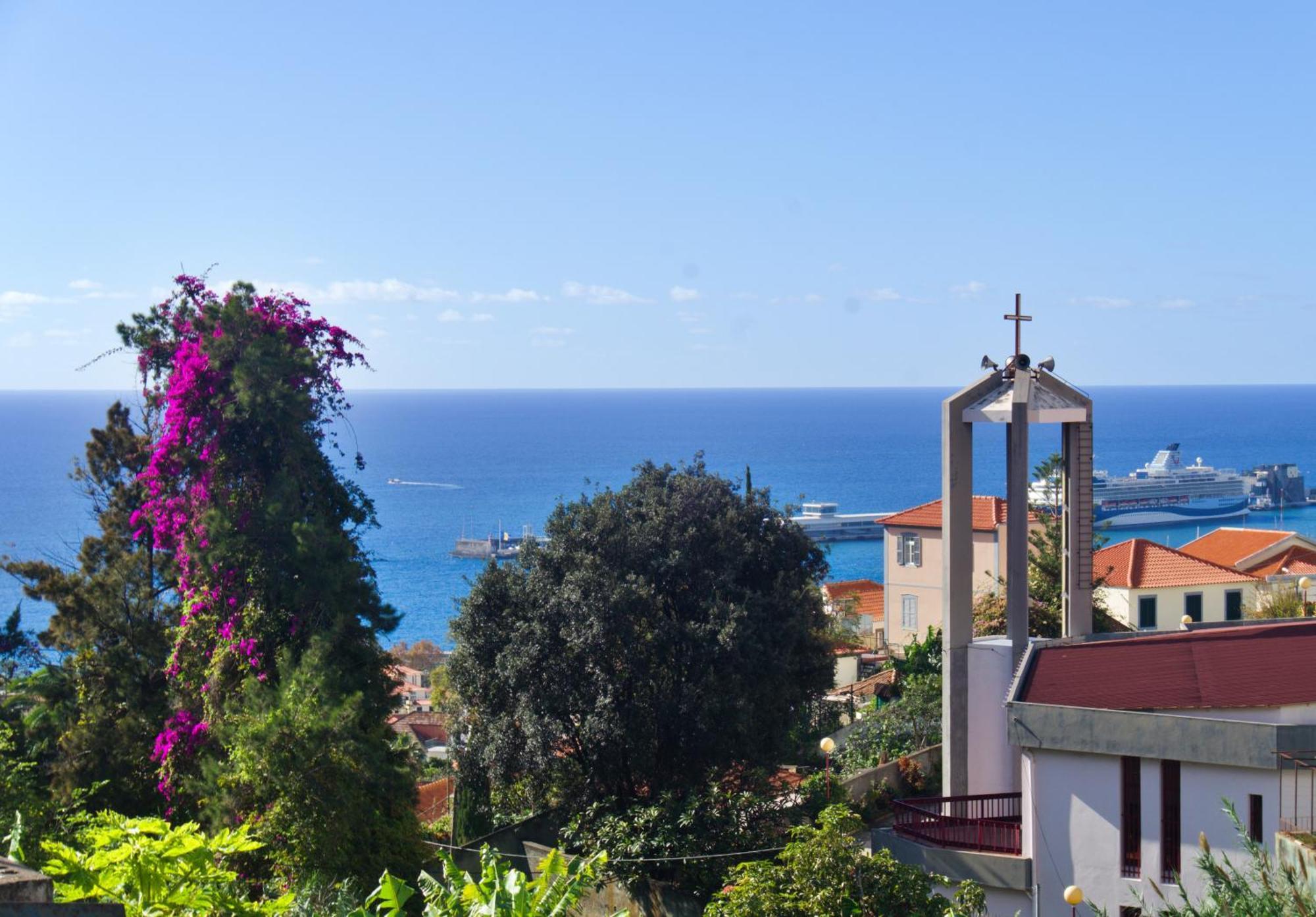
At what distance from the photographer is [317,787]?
18969 millimetres

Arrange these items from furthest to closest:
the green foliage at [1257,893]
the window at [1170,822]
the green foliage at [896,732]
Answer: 1. the green foliage at [896,732]
2. the window at [1170,822]
3. the green foliage at [1257,893]

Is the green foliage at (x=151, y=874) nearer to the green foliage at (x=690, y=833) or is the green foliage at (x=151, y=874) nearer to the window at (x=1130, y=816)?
the window at (x=1130, y=816)

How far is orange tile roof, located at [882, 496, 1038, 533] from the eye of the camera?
45250 mm

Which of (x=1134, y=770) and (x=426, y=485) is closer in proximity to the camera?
(x=1134, y=770)

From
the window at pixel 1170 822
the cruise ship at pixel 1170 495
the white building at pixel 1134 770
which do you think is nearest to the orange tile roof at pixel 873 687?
the white building at pixel 1134 770

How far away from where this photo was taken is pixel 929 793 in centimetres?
2436

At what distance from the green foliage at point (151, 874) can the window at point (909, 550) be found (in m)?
41.6

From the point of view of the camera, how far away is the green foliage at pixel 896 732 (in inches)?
1066

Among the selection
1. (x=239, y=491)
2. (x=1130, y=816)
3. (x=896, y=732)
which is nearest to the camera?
(x=1130, y=816)

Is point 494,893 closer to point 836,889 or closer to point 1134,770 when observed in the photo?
point 836,889

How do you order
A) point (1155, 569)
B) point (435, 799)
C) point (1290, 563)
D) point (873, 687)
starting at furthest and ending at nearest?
point (1290, 563), point (1155, 569), point (873, 687), point (435, 799)

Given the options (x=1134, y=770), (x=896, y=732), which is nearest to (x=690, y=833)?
(x=1134, y=770)

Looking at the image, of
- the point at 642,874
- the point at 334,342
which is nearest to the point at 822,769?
the point at 642,874

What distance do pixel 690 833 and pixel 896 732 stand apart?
29.5 ft
